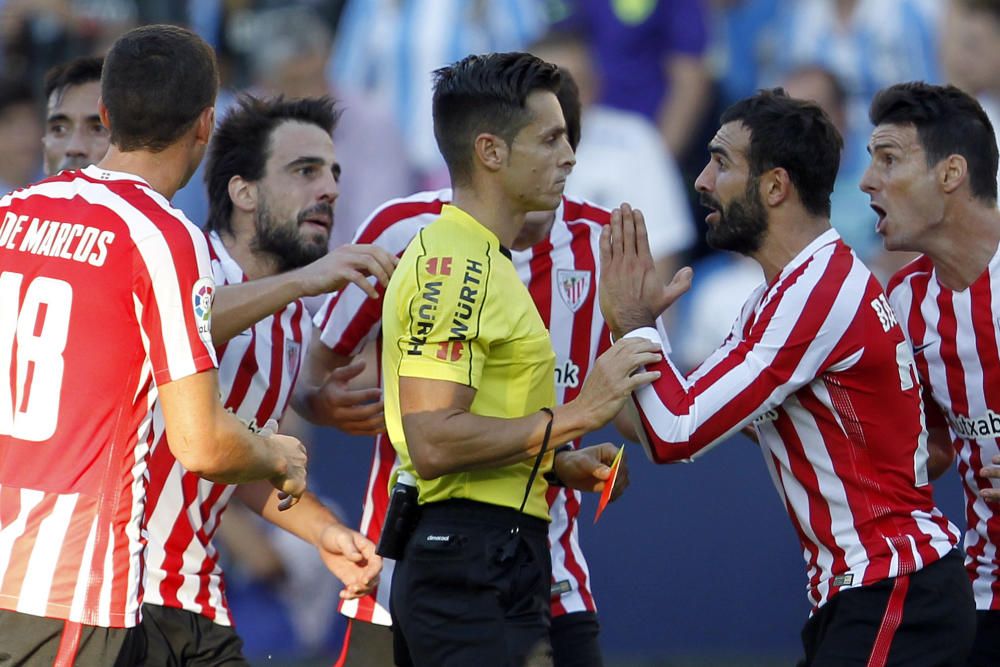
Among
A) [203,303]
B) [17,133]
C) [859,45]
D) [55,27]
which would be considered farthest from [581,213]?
[55,27]

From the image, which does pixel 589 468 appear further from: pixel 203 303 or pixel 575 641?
pixel 203 303

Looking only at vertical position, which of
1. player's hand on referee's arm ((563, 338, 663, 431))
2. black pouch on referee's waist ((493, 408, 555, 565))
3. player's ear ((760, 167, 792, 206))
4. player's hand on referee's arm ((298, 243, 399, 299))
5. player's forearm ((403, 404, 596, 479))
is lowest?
black pouch on referee's waist ((493, 408, 555, 565))

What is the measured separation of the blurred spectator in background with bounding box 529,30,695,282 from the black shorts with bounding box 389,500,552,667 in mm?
4792

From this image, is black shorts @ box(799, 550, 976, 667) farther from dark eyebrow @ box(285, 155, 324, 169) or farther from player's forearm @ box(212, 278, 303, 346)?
dark eyebrow @ box(285, 155, 324, 169)

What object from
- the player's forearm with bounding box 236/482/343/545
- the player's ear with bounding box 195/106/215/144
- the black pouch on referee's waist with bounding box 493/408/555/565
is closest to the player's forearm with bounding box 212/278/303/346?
the player's ear with bounding box 195/106/215/144

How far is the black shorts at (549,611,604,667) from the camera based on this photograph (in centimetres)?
501

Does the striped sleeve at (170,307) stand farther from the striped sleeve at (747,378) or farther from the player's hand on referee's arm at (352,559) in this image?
the striped sleeve at (747,378)

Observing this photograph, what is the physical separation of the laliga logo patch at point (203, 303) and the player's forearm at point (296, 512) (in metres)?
1.26

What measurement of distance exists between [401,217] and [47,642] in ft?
7.46

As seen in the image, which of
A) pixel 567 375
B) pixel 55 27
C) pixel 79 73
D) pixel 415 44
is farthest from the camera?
pixel 55 27

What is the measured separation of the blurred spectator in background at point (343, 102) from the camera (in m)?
8.72

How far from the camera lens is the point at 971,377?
493cm

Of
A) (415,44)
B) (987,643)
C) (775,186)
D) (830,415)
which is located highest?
(415,44)

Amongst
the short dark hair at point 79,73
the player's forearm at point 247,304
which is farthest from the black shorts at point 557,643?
the short dark hair at point 79,73
